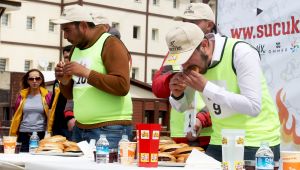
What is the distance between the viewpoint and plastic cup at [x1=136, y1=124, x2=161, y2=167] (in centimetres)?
280

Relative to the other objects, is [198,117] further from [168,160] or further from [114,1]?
[114,1]

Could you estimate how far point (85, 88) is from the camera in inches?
167

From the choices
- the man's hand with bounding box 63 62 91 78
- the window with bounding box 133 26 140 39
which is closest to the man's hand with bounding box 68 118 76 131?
the man's hand with bounding box 63 62 91 78

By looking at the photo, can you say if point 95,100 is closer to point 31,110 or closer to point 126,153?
point 126,153

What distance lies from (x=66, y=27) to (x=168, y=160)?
5.15ft

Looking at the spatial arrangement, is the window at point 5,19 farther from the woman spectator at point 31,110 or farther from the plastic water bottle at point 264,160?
the plastic water bottle at point 264,160

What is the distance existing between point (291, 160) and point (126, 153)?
741mm

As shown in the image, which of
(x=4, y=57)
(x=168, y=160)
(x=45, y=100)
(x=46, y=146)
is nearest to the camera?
(x=168, y=160)

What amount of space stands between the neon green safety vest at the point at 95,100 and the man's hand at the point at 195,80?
1194 millimetres

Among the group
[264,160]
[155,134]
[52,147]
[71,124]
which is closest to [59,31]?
[71,124]

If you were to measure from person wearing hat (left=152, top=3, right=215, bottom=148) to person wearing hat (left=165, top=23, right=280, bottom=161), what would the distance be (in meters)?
0.50

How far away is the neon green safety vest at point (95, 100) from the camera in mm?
4211

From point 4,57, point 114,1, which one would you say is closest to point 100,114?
point 4,57

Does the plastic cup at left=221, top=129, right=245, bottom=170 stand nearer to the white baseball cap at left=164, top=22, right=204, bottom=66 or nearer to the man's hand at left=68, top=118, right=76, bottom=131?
the white baseball cap at left=164, top=22, right=204, bottom=66
